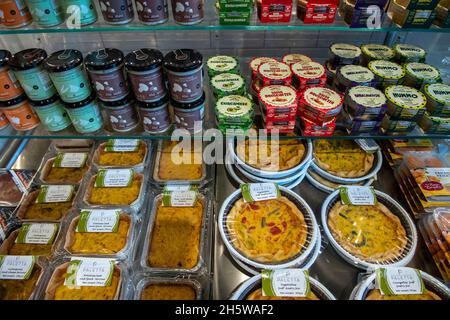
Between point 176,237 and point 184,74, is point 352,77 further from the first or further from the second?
point 176,237

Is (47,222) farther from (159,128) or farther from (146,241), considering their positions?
(159,128)

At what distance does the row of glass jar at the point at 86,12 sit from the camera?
3.46ft

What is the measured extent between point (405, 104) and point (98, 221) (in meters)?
1.45

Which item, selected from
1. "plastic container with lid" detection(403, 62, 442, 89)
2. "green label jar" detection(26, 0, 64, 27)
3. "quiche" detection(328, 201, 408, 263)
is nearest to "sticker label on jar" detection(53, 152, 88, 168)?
"green label jar" detection(26, 0, 64, 27)

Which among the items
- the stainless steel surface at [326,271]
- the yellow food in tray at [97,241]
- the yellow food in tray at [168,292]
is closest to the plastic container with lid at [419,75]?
the stainless steel surface at [326,271]

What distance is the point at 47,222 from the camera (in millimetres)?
1518

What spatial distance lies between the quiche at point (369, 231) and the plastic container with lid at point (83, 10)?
1284mm

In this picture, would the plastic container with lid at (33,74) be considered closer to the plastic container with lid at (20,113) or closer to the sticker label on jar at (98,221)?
the plastic container with lid at (20,113)

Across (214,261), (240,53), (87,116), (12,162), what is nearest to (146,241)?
(214,261)

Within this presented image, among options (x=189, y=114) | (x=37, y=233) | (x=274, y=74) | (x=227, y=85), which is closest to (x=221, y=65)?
(x=227, y=85)

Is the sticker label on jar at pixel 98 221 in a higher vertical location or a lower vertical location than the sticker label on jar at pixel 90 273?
higher

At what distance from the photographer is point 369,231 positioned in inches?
55.8

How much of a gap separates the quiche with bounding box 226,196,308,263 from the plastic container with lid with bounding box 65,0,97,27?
96cm
